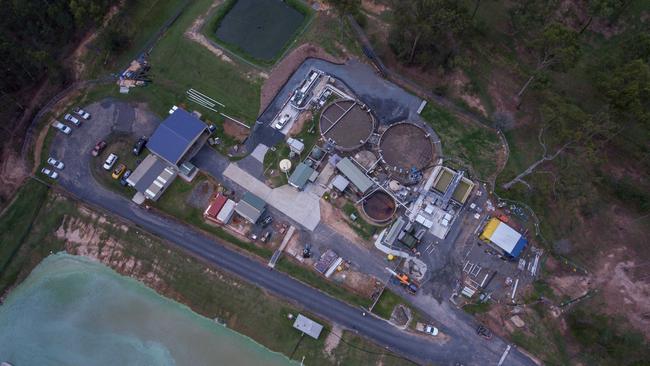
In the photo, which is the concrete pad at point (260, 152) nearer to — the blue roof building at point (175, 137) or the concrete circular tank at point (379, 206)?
the blue roof building at point (175, 137)

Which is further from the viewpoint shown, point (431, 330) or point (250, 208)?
point (250, 208)

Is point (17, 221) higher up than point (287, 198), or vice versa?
point (287, 198)

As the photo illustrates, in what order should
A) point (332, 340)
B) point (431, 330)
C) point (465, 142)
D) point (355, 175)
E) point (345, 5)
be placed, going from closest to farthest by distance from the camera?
point (431, 330)
point (332, 340)
point (355, 175)
point (345, 5)
point (465, 142)

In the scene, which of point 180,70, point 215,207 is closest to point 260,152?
point 215,207

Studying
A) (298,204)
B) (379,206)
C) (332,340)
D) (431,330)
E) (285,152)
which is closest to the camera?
(431,330)

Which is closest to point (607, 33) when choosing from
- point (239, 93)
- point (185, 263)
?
point (239, 93)

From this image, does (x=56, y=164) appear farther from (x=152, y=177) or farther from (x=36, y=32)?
(x=36, y=32)

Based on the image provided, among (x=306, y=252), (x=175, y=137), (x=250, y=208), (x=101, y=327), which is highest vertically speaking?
(x=175, y=137)
